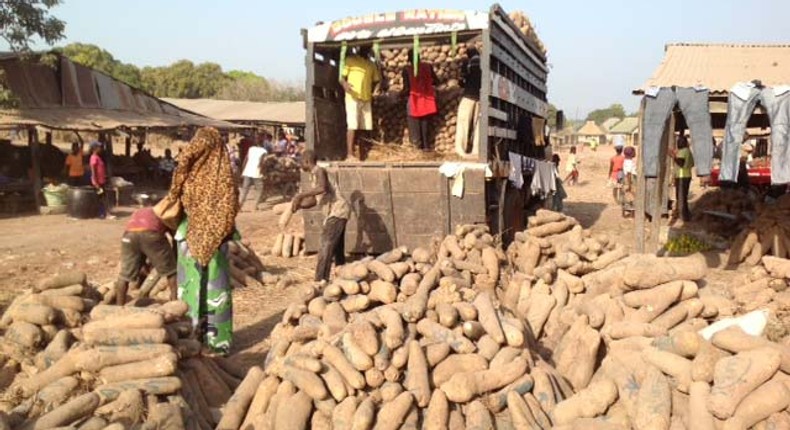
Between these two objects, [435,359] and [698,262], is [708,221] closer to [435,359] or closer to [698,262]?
[698,262]

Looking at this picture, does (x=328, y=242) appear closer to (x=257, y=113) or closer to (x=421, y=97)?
(x=421, y=97)

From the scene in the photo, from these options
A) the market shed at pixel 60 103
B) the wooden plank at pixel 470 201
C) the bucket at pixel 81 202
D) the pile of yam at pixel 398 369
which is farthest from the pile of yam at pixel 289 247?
the market shed at pixel 60 103

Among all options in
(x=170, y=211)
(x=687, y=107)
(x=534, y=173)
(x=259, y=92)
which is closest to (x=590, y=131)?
(x=259, y=92)

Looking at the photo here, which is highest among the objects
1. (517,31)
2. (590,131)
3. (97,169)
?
(590,131)

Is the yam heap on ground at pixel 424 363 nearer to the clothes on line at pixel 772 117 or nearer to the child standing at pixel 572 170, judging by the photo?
the clothes on line at pixel 772 117

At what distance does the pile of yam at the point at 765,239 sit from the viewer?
28.7 feet

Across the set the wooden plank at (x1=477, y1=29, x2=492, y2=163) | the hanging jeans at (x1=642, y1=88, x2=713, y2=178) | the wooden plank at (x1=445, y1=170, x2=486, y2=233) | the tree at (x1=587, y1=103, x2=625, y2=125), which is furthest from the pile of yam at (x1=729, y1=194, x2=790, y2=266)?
the tree at (x1=587, y1=103, x2=625, y2=125)

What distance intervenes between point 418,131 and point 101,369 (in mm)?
6353

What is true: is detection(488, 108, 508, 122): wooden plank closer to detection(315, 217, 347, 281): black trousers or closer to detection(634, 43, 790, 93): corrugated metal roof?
detection(634, 43, 790, 93): corrugated metal roof

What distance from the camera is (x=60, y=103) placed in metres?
15.3

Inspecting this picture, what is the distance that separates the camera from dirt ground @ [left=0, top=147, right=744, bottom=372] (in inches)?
250

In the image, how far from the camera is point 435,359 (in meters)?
3.71

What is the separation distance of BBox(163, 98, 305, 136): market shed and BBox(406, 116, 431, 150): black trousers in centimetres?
1563

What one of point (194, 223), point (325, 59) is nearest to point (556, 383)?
point (194, 223)
